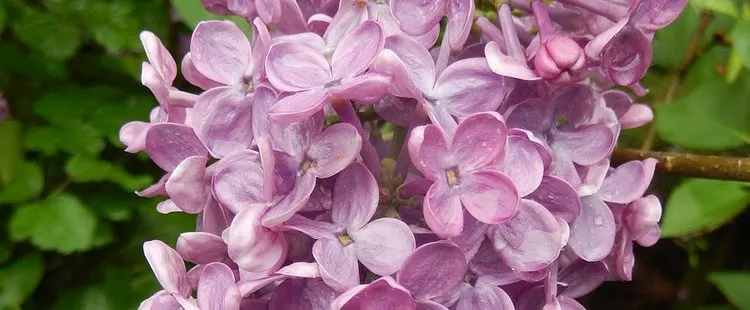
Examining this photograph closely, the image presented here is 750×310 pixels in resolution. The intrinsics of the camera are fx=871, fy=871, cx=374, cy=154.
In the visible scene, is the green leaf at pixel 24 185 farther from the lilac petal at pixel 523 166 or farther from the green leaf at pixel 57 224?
the lilac petal at pixel 523 166

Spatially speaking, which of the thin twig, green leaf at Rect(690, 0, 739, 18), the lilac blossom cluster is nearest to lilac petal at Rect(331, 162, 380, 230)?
the lilac blossom cluster

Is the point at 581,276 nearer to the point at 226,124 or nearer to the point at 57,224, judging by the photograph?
the point at 226,124

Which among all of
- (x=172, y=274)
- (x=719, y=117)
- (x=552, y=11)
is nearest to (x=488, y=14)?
(x=552, y=11)

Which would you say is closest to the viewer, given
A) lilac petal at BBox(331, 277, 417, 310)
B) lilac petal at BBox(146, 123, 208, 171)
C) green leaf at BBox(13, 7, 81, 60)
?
lilac petal at BBox(331, 277, 417, 310)

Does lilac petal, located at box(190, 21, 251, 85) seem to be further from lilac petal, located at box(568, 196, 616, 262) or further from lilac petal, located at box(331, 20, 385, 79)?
lilac petal, located at box(568, 196, 616, 262)

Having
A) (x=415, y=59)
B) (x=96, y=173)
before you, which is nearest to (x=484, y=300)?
(x=415, y=59)

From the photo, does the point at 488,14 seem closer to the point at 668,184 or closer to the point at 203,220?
the point at 203,220
